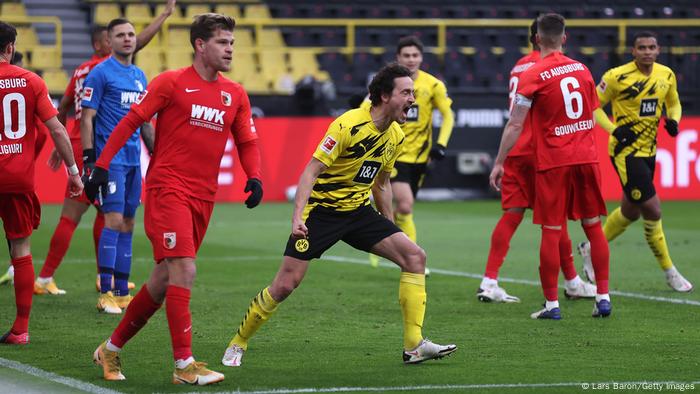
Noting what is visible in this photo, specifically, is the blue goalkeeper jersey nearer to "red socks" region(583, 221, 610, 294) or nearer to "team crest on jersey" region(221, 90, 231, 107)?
"team crest on jersey" region(221, 90, 231, 107)

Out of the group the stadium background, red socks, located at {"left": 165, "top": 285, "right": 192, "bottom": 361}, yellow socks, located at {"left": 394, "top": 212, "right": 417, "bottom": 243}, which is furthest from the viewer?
the stadium background

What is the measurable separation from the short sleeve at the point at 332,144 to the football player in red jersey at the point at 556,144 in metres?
2.33

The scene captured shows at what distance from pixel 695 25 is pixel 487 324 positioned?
739 inches

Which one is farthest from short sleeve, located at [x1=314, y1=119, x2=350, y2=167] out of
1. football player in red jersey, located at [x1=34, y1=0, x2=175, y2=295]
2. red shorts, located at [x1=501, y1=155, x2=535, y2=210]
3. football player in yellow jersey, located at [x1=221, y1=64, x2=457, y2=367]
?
football player in red jersey, located at [x1=34, y1=0, x2=175, y2=295]

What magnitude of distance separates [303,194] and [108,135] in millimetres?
3400

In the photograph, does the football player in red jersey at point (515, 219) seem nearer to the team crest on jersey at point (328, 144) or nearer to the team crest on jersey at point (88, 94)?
the team crest on jersey at point (88, 94)

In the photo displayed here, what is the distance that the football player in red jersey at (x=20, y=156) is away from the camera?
7828mm

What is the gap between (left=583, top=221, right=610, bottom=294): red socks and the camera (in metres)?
9.23

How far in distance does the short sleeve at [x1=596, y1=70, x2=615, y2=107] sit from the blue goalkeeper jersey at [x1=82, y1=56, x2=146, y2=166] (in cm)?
392

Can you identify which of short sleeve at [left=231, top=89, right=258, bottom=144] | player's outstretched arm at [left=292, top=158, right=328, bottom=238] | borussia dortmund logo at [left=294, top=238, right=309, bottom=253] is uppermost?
short sleeve at [left=231, top=89, right=258, bottom=144]

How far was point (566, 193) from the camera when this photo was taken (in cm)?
924

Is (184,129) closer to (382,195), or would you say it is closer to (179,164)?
(179,164)

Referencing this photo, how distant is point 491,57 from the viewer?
82.0 ft

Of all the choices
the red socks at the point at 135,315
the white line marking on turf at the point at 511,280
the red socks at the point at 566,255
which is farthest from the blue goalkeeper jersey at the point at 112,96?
the white line marking on turf at the point at 511,280
